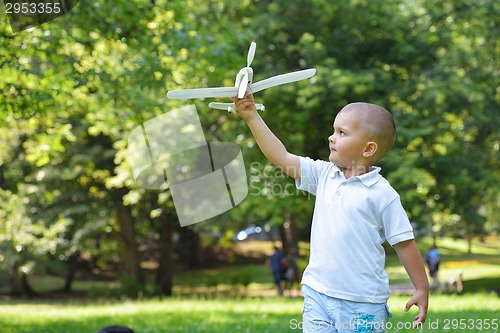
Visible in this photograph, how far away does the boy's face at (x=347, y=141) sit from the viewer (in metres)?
2.96

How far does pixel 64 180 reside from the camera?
22.9 metres

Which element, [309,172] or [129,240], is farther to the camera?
[129,240]

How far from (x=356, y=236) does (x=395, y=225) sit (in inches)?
6.6

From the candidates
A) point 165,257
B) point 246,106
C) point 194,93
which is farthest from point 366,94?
point 194,93

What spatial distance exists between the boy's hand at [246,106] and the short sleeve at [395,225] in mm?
664

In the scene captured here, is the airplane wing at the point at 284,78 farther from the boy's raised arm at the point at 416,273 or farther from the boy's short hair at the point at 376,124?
the boy's raised arm at the point at 416,273

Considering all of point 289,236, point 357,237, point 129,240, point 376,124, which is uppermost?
point 129,240

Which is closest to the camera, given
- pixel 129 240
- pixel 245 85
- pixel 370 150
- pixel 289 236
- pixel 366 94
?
pixel 245 85

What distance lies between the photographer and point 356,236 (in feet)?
9.52

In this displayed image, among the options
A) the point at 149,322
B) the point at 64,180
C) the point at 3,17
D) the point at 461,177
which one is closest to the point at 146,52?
the point at 3,17

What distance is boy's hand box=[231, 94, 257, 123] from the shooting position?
9.50 ft

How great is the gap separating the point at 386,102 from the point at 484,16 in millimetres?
3522

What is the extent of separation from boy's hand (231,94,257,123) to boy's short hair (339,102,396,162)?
0.39 m

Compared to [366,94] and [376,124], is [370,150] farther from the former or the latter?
[366,94]
